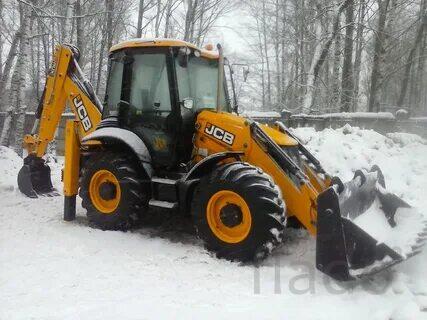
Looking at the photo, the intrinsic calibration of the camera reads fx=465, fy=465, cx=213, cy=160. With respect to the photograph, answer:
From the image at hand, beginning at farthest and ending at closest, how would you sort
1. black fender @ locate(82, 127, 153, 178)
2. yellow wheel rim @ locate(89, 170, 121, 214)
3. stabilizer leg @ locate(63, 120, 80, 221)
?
stabilizer leg @ locate(63, 120, 80, 221) → yellow wheel rim @ locate(89, 170, 121, 214) → black fender @ locate(82, 127, 153, 178)

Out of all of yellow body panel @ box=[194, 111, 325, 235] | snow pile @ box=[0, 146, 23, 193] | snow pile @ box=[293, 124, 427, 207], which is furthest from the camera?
snow pile @ box=[293, 124, 427, 207]

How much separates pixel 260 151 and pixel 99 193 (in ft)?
7.98

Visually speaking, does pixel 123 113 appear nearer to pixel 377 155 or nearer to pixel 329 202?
pixel 329 202

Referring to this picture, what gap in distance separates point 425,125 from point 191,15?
15.5 m

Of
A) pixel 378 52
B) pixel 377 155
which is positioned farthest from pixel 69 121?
pixel 378 52

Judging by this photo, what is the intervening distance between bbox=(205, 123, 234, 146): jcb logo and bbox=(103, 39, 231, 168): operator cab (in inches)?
11.6

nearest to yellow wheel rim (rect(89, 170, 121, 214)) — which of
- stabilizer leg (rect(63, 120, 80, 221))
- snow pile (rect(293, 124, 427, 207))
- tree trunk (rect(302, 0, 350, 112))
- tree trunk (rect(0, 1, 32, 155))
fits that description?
stabilizer leg (rect(63, 120, 80, 221))

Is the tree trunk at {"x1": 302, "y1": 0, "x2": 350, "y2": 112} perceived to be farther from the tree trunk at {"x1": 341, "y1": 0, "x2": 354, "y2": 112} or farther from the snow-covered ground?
the snow-covered ground

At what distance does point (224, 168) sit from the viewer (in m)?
5.37

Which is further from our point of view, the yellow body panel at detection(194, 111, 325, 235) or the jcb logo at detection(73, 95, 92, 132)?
the jcb logo at detection(73, 95, 92, 132)

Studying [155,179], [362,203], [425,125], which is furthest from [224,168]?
[425,125]

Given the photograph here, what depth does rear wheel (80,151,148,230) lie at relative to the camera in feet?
20.2

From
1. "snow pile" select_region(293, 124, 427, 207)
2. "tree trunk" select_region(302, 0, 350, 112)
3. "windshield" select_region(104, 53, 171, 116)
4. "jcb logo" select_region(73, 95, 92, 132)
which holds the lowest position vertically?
"snow pile" select_region(293, 124, 427, 207)

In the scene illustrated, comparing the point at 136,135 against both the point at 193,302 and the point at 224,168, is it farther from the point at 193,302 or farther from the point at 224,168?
the point at 193,302
